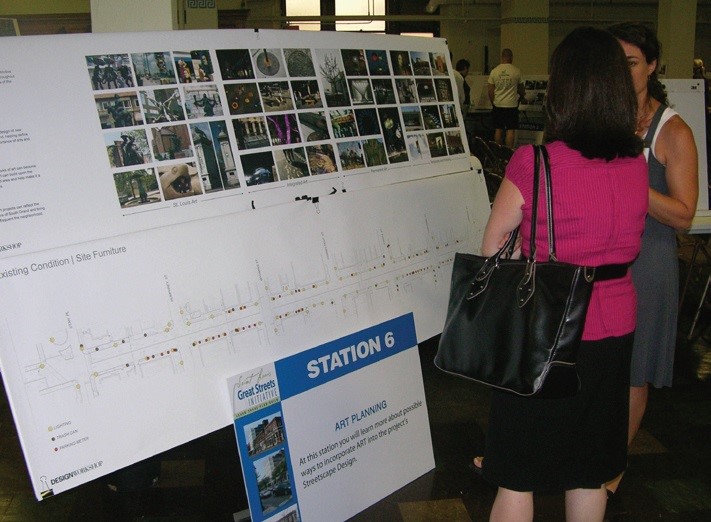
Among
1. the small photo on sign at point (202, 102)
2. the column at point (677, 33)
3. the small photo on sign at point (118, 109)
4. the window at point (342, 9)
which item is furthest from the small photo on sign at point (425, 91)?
the column at point (677, 33)

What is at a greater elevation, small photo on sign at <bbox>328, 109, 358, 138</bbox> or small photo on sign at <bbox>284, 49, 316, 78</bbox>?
small photo on sign at <bbox>284, 49, 316, 78</bbox>

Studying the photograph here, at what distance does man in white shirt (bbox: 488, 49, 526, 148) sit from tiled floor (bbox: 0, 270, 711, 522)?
6.99m

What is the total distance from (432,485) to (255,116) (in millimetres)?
1482

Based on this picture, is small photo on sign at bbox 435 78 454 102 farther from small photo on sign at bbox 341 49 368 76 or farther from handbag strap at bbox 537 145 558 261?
handbag strap at bbox 537 145 558 261

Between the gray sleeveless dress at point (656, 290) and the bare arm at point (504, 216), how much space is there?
2.43ft

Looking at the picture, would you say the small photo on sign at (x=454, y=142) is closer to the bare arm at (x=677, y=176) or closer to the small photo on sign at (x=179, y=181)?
the bare arm at (x=677, y=176)

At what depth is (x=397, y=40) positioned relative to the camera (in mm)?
2533

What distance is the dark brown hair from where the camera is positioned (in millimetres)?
1657

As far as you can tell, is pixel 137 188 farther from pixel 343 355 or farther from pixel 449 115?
pixel 449 115

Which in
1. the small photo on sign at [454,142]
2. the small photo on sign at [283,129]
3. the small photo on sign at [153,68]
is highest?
the small photo on sign at [153,68]

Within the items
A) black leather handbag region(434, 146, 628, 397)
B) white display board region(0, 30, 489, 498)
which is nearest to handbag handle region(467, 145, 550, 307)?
black leather handbag region(434, 146, 628, 397)

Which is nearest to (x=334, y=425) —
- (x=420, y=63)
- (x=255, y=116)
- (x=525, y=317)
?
(x=525, y=317)

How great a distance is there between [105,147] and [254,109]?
46 cm

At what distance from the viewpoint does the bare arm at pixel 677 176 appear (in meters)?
2.14
